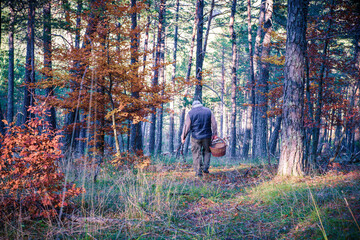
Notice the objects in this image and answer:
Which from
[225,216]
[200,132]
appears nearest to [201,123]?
[200,132]

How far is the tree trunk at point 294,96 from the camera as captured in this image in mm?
4695

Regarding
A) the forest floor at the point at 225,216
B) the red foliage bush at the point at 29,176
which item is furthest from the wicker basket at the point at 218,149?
the red foliage bush at the point at 29,176

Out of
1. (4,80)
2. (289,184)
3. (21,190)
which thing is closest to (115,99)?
(21,190)

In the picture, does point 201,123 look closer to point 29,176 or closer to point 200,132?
point 200,132

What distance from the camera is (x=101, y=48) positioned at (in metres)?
6.13

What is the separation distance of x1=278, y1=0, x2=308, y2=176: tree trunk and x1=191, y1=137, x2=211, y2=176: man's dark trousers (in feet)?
6.72

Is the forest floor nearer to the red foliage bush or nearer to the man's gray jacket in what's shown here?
the red foliage bush

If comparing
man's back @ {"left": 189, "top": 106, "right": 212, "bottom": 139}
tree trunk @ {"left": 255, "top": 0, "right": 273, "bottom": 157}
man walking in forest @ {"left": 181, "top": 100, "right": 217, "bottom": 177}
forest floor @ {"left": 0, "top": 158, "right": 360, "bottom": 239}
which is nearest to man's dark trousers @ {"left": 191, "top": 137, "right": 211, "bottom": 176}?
man walking in forest @ {"left": 181, "top": 100, "right": 217, "bottom": 177}

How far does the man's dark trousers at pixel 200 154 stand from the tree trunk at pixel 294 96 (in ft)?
6.72

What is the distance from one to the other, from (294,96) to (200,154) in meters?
2.84

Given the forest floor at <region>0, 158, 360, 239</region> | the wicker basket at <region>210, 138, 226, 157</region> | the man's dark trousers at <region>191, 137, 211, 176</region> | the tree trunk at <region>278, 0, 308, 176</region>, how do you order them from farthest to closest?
the man's dark trousers at <region>191, 137, 211, 176</region>, the wicker basket at <region>210, 138, 226, 157</region>, the tree trunk at <region>278, 0, 308, 176</region>, the forest floor at <region>0, 158, 360, 239</region>

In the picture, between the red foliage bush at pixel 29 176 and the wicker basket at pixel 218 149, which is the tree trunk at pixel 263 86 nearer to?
the wicker basket at pixel 218 149

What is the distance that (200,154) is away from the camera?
245 inches

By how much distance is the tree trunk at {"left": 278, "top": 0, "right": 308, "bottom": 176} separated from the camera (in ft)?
15.4
